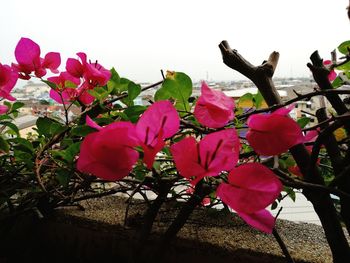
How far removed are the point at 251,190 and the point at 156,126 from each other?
8 cm

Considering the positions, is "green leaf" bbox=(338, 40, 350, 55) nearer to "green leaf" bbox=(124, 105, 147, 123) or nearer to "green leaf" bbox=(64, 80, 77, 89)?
"green leaf" bbox=(124, 105, 147, 123)

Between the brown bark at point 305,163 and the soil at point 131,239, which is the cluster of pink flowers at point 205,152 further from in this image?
the soil at point 131,239

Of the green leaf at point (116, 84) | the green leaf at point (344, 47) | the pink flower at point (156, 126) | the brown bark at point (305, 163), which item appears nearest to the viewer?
the pink flower at point (156, 126)

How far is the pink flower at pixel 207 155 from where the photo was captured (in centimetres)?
22

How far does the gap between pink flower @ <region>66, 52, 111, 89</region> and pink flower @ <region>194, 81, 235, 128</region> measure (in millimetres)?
286

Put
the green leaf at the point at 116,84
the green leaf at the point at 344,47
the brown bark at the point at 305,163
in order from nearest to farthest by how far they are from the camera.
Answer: the brown bark at the point at 305,163 < the green leaf at the point at 344,47 < the green leaf at the point at 116,84

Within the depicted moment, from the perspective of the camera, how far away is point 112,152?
0.22m

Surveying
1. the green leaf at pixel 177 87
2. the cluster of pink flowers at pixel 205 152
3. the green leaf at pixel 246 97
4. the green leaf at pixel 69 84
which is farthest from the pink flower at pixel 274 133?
the green leaf at pixel 69 84

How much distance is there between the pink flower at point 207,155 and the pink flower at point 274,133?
0.08 feet

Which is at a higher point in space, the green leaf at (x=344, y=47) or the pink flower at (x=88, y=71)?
the pink flower at (x=88, y=71)

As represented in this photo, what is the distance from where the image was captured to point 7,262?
0.60 metres

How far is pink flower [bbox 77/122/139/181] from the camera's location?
225 millimetres

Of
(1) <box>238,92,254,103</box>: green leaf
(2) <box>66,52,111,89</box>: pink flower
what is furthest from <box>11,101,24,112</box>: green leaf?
(1) <box>238,92,254,103</box>: green leaf

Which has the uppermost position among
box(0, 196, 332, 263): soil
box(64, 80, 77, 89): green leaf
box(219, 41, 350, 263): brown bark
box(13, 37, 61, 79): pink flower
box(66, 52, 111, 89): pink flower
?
box(13, 37, 61, 79): pink flower
